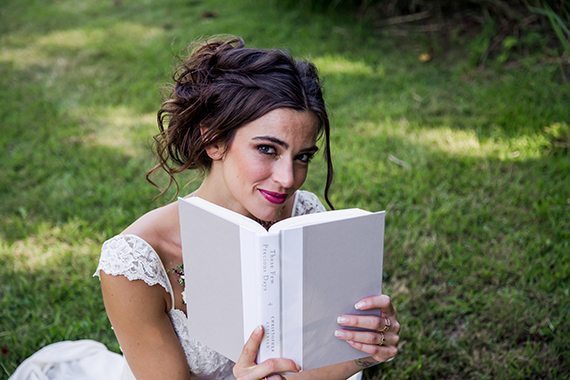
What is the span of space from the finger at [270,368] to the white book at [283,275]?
0.05ft

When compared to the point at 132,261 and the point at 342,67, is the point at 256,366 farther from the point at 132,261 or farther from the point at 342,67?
the point at 342,67

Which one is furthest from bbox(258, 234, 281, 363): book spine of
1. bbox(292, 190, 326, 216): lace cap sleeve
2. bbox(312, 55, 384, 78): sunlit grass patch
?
bbox(312, 55, 384, 78): sunlit grass patch

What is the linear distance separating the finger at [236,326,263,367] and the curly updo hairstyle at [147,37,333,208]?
0.61 metres

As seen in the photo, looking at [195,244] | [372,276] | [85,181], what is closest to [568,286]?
[372,276]

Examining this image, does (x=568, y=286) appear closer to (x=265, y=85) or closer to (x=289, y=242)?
(x=265, y=85)

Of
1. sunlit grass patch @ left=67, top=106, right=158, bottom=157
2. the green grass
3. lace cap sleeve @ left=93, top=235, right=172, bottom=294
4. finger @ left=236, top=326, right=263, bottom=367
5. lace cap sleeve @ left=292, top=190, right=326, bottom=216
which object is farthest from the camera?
sunlit grass patch @ left=67, top=106, right=158, bottom=157

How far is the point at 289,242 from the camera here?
1.46m

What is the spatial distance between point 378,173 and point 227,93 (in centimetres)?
228

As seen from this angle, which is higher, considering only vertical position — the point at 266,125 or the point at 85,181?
the point at 266,125

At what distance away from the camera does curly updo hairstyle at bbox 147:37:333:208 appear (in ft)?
6.30

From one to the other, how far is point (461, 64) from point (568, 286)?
2671 mm

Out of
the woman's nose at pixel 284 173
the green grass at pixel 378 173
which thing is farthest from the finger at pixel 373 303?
the green grass at pixel 378 173

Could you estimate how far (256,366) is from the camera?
159cm

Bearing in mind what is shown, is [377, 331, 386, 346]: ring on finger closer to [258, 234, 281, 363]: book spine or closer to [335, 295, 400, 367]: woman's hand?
[335, 295, 400, 367]: woman's hand
